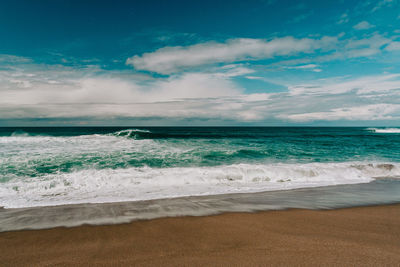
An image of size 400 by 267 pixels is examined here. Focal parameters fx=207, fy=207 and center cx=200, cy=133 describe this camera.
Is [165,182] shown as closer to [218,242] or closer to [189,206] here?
[189,206]

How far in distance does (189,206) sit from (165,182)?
2.73 meters

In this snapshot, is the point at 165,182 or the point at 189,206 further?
the point at 165,182

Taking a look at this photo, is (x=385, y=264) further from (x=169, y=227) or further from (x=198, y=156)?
(x=198, y=156)

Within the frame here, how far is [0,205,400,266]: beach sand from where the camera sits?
2703mm

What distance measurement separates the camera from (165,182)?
7609 millimetres

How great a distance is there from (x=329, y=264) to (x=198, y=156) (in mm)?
10373

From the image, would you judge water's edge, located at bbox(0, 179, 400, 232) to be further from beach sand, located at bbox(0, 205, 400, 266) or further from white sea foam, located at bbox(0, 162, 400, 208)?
Answer: white sea foam, located at bbox(0, 162, 400, 208)

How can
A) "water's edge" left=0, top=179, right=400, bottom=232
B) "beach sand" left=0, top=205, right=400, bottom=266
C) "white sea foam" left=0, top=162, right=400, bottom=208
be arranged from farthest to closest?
1. "white sea foam" left=0, top=162, right=400, bottom=208
2. "water's edge" left=0, top=179, right=400, bottom=232
3. "beach sand" left=0, top=205, right=400, bottom=266

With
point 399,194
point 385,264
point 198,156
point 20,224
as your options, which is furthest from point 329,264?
point 198,156

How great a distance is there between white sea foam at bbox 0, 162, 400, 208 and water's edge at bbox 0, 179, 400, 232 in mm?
493

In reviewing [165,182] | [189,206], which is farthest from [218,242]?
[165,182]

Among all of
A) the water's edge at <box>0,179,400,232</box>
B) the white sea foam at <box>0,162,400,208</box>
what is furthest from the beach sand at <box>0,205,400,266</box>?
the white sea foam at <box>0,162,400,208</box>

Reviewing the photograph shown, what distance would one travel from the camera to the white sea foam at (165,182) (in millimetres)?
5809

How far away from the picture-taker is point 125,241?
3232 millimetres
